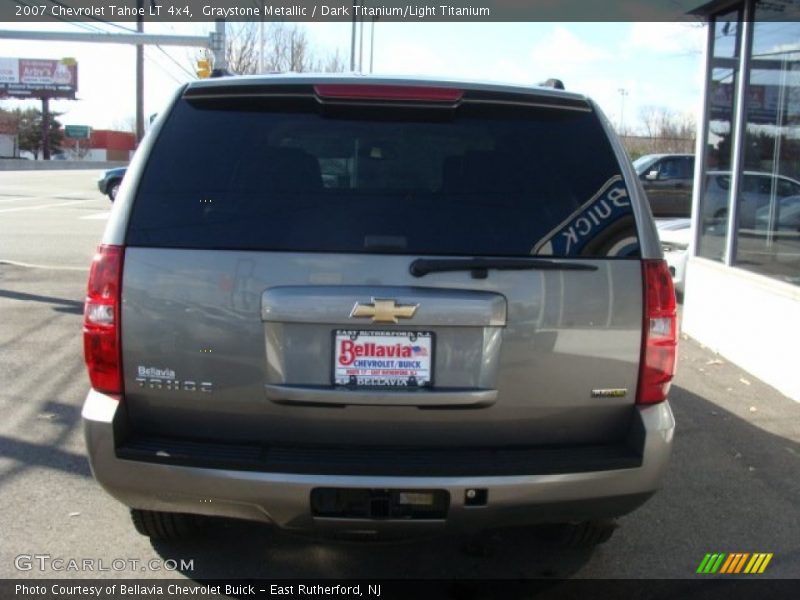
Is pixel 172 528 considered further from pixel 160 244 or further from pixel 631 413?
pixel 631 413

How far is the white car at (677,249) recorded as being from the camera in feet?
31.4

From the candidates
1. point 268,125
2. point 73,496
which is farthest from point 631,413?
point 73,496

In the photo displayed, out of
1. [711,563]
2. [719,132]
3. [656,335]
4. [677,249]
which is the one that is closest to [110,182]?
[677,249]

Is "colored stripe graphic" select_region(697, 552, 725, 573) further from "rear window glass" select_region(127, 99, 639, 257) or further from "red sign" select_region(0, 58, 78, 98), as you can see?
"red sign" select_region(0, 58, 78, 98)

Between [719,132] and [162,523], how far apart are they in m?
6.80

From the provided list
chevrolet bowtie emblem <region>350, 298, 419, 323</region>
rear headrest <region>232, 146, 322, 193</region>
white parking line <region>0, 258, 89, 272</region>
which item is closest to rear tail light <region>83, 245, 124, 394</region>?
rear headrest <region>232, 146, 322, 193</region>

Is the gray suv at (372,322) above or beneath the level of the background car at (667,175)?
beneath

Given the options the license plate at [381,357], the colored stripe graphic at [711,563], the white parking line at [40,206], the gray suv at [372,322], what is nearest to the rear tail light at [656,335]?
the gray suv at [372,322]

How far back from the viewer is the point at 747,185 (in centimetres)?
752

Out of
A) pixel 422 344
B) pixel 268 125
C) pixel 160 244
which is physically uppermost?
pixel 268 125

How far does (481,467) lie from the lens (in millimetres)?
2711

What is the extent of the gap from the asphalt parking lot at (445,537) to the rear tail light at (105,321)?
3.39 feet

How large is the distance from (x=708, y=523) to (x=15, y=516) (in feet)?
11.1

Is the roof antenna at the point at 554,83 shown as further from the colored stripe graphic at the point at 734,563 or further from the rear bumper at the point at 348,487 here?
the colored stripe graphic at the point at 734,563
